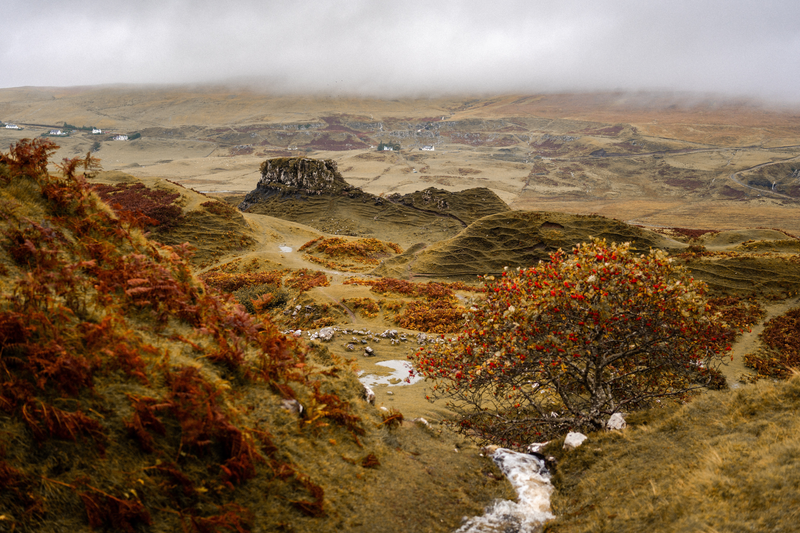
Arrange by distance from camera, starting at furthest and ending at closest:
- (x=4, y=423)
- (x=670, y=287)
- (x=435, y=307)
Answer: (x=435, y=307) < (x=670, y=287) < (x=4, y=423)

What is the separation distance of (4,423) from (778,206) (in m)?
203

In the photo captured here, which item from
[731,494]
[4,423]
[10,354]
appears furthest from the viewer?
[731,494]

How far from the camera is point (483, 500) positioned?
26.7 feet

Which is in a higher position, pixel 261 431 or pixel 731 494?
pixel 261 431

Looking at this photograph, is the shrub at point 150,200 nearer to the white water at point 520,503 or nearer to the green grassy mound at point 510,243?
the green grassy mound at point 510,243

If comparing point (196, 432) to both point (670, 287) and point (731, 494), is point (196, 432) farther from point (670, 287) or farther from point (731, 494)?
point (670, 287)

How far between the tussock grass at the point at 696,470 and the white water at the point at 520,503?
0.94 ft

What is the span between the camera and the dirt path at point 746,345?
21559 millimetres

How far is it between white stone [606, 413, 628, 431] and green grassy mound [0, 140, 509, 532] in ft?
11.1

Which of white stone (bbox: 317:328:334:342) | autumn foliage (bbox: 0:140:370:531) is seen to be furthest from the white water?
white stone (bbox: 317:328:334:342)

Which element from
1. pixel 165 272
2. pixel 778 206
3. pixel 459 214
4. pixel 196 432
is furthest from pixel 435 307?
pixel 778 206

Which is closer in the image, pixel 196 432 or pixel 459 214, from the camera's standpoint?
pixel 196 432

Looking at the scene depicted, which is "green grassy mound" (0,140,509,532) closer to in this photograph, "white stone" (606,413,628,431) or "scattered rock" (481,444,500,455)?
"scattered rock" (481,444,500,455)

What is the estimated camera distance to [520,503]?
26.8 ft
